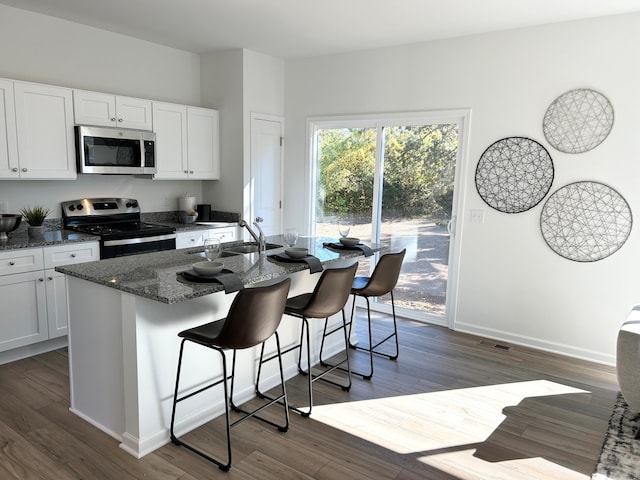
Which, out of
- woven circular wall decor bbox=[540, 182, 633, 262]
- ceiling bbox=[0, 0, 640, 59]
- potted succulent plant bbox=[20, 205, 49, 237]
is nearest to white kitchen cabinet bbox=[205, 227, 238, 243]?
potted succulent plant bbox=[20, 205, 49, 237]

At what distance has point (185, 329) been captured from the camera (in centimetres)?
272

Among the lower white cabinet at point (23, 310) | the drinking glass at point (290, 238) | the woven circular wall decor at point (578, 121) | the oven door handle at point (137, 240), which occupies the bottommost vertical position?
the lower white cabinet at point (23, 310)

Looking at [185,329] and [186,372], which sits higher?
[185,329]

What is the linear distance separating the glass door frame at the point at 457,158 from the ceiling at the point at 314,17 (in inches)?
28.3

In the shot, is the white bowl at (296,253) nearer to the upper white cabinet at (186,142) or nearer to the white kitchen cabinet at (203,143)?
the upper white cabinet at (186,142)

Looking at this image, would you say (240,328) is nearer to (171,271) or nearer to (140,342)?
(140,342)

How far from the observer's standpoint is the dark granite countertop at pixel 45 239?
357 centimetres

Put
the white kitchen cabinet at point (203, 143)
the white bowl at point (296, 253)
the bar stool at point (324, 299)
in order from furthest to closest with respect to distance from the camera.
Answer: the white kitchen cabinet at point (203, 143) → the white bowl at point (296, 253) → the bar stool at point (324, 299)

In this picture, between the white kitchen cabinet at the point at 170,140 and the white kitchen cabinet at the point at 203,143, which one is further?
the white kitchen cabinet at the point at 203,143

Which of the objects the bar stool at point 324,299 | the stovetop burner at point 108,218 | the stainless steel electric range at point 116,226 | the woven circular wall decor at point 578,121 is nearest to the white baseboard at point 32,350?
the stainless steel electric range at point 116,226

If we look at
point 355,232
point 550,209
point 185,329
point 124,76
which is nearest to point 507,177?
point 550,209

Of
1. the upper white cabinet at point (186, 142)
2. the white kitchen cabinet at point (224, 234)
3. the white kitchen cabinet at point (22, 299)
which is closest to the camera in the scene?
the white kitchen cabinet at point (22, 299)

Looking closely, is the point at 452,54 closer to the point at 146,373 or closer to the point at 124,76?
the point at 124,76

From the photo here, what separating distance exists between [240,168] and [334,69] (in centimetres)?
151
